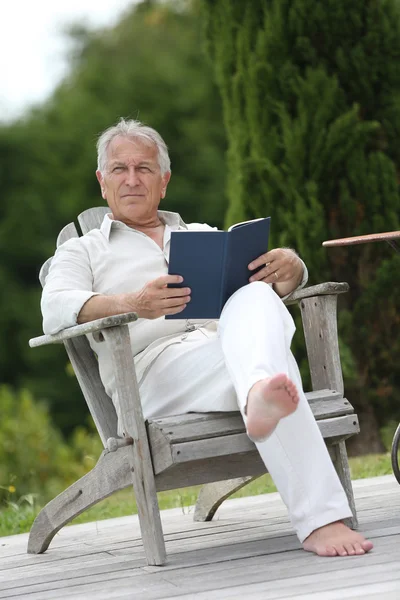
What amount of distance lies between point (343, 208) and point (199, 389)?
9.52 feet

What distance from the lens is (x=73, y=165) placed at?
13695 millimetres

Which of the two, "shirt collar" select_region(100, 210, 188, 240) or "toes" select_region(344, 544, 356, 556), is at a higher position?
"shirt collar" select_region(100, 210, 188, 240)

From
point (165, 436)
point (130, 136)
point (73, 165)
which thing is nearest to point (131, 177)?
point (130, 136)

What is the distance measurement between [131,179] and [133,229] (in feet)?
0.52

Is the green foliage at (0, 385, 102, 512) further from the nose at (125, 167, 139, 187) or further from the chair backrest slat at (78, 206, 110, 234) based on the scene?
the nose at (125, 167, 139, 187)

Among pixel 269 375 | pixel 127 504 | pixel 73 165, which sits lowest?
pixel 127 504

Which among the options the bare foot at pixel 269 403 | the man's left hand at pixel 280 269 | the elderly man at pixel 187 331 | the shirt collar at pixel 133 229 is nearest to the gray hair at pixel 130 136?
the elderly man at pixel 187 331

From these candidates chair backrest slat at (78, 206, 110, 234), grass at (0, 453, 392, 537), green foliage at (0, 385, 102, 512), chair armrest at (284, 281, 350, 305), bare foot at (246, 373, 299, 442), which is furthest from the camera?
green foliage at (0, 385, 102, 512)

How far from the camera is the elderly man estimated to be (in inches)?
96.0

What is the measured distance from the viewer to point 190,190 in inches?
499

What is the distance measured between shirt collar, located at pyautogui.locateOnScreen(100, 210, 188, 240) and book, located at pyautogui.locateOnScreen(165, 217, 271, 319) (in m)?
0.54

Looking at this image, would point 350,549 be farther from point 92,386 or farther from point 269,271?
point 92,386

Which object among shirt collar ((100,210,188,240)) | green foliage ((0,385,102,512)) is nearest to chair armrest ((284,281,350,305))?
shirt collar ((100,210,188,240))

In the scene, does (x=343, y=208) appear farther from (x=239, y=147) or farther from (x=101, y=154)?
(x=101, y=154)
